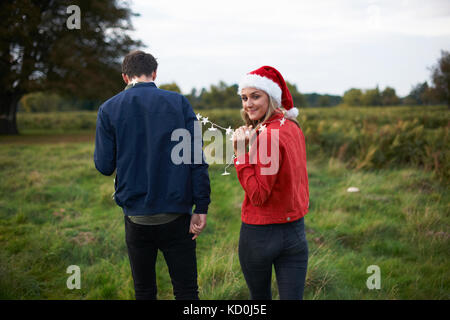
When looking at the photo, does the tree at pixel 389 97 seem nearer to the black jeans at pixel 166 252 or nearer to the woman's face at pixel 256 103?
the woman's face at pixel 256 103

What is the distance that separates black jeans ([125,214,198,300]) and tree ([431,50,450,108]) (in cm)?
2471

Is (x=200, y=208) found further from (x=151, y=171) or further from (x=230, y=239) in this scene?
(x=230, y=239)

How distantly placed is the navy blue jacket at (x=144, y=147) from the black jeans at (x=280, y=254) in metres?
0.53

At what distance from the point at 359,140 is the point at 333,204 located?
4344 mm

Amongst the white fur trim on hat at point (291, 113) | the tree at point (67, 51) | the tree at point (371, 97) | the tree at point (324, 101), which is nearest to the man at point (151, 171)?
the white fur trim on hat at point (291, 113)

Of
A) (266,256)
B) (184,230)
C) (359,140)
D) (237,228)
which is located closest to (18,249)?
(237,228)

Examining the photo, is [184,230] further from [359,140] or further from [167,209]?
[359,140]

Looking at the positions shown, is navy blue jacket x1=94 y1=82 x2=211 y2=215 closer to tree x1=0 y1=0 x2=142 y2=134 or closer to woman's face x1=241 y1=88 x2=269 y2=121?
woman's face x1=241 y1=88 x2=269 y2=121

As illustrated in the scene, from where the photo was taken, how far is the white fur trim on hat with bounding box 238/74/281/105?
6.77ft

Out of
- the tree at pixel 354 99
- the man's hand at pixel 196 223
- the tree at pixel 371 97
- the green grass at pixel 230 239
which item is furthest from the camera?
the tree at pixel 371 97

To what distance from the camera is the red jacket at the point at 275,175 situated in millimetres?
1830

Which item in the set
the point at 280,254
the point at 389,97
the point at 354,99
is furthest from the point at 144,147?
the point at 389,97

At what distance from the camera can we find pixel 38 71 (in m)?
17.0
